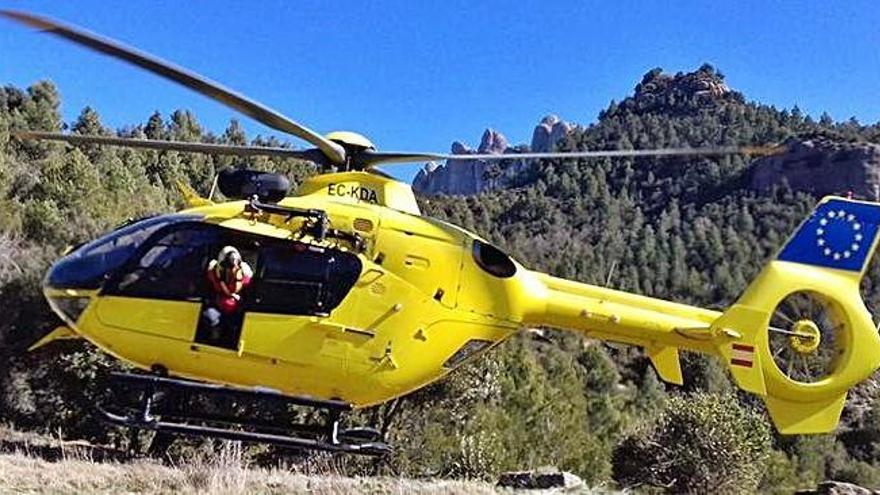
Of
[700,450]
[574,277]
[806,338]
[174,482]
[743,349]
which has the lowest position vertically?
[174,482]

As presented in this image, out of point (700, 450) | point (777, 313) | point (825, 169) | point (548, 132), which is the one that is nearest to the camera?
point (777, 313)

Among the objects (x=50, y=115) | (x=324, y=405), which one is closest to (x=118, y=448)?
(x=324, y=405)

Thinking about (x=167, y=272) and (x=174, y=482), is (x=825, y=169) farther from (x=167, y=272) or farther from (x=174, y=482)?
(x=167, y=272)

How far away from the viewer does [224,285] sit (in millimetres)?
7965

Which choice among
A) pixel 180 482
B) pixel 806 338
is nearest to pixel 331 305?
pixel 180 482

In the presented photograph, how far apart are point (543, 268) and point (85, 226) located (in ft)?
154

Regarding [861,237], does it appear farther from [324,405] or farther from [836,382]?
[324,405]

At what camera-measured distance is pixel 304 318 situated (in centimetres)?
815

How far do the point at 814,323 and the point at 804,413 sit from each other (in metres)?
0.96

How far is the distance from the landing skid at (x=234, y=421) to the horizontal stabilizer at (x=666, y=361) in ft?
9.50

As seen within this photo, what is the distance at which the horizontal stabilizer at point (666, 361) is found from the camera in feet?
29.8

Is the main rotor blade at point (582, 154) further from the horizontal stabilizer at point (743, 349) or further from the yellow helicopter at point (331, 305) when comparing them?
the horizontal stabilizer at point (743, 349)

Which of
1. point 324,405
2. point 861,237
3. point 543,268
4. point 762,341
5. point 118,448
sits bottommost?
point 118,448

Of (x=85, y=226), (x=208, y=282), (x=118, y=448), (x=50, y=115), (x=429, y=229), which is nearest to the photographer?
(x=208, y=282)
